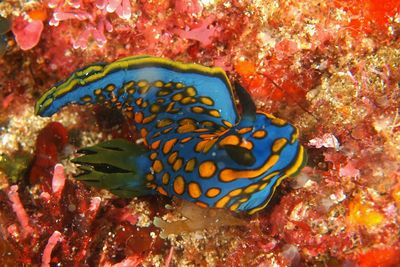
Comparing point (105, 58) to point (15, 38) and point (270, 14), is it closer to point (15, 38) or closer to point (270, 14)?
point (15, 38)

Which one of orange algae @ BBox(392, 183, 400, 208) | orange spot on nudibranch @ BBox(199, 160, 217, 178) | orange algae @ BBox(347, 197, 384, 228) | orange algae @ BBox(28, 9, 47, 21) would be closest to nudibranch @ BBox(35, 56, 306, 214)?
orange spot on nudibranch @ BBox(199, 160, 217, 178)

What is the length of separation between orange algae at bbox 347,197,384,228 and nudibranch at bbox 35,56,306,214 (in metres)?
0.81

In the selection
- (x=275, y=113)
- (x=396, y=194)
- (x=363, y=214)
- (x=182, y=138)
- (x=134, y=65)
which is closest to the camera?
(x=396, y=194)

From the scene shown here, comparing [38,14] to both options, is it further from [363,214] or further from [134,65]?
[363,214]

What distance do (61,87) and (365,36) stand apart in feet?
10.6

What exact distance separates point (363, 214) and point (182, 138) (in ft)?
6.00

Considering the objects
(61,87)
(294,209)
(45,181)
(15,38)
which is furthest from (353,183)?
(15,38)

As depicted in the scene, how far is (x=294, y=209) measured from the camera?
13.5ft

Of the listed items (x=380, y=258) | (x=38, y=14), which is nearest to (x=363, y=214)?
(x=380, y=258)

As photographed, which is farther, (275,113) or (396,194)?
(275,113)

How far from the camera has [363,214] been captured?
3.82m

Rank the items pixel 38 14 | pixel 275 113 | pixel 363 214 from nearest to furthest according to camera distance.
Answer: pixel 363 214, pixel 275 113, pixel 38 14

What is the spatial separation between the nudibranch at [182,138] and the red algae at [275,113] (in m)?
0.49

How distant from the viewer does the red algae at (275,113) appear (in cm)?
391
